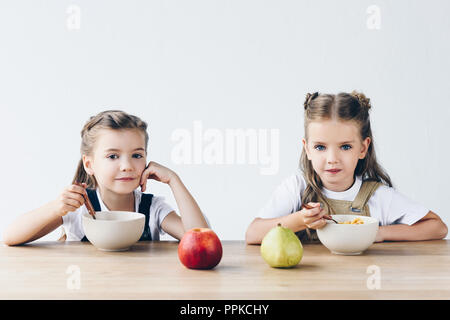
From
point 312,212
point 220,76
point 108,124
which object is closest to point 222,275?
point 312,212

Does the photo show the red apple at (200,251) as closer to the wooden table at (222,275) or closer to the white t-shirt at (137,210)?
the wooden table at (222,275)

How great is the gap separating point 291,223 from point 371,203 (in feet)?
1.21

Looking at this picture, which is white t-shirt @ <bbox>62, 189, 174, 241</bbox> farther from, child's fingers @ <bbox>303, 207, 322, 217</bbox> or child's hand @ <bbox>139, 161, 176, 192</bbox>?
child's fingers @ <bbox>303, 207, 322, 217</bbox>

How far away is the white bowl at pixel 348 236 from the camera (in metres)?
1.20

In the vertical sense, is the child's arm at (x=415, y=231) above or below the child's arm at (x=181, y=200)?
below

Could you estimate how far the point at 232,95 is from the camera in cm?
321

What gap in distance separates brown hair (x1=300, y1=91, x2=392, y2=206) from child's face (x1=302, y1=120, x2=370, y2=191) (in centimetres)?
3

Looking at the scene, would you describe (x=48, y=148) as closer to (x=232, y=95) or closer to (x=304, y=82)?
(x=232, y=95)

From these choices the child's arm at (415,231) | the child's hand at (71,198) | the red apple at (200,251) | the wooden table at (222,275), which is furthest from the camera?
the child's arm at (415,231)

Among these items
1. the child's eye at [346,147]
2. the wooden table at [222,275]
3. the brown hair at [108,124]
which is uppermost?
the brown hair at [108,124]

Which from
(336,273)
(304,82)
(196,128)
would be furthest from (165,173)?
(304,82)

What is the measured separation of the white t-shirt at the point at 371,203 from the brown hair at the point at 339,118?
34 millimetres

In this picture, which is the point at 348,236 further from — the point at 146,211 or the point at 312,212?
the point at 146,211

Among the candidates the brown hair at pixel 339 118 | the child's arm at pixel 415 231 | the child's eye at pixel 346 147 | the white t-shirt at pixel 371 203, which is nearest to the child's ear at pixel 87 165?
the white t-shirt at pixel 371 203
